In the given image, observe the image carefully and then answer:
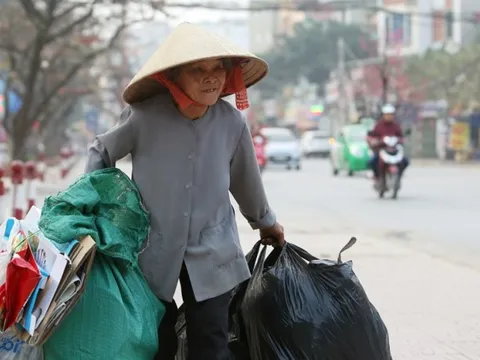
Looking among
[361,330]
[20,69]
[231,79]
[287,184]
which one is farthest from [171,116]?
[20,69]

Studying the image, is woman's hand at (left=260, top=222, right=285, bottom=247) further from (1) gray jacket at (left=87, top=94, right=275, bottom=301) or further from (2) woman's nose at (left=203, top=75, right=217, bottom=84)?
(2) woman's nose at (left=203, top=75, right=217, bottom=84)

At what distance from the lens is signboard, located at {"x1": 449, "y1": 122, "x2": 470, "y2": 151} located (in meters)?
40.2

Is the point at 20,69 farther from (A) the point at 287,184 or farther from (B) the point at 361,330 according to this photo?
(B) the point at 361,330

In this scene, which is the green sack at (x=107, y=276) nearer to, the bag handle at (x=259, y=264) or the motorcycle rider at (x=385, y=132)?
the bag handle at (x=259, y=264)

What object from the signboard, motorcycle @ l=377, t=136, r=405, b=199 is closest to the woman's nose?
motorcycle @ l=377, t=136, r=405, b=199

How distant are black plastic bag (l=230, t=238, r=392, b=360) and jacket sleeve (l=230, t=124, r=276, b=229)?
0.21 metres

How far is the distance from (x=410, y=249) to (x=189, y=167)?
21.6 feet

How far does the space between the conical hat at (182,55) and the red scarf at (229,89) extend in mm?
38

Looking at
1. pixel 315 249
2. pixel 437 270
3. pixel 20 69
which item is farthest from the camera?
pixel 20 69

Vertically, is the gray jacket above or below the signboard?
above

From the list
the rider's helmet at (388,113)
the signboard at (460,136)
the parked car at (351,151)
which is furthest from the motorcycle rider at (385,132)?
the signboard at (460,136)

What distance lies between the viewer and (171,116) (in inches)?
138

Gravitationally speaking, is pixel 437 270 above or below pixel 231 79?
below

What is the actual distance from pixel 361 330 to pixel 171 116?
1.10 m
